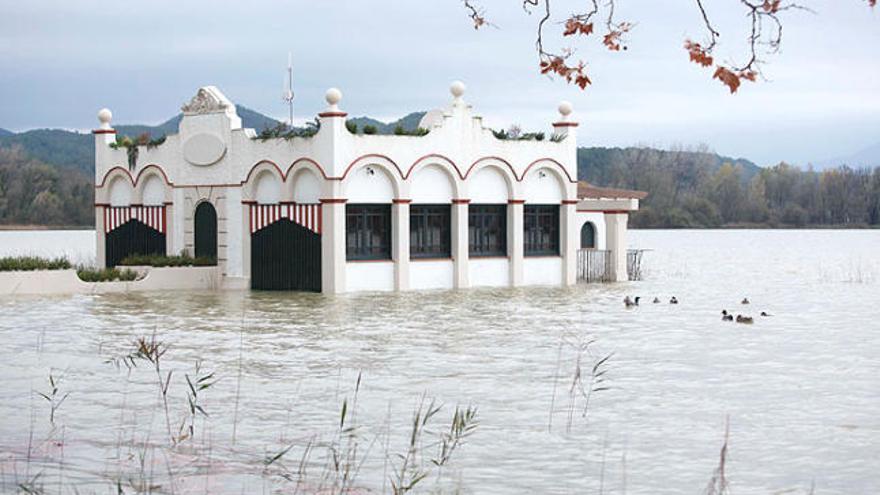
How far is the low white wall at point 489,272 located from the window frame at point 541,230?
1030 millimetres

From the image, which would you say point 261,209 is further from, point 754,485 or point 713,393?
point 754,485

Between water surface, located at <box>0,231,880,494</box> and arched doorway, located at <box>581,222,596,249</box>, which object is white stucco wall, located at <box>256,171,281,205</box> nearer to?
water surface, located at <box>0,231,880,494</box>

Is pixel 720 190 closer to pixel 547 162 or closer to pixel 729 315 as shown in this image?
pixel 547 162

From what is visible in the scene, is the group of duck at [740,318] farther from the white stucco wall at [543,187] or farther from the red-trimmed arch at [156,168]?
the red-trimmed arch at [156,168]

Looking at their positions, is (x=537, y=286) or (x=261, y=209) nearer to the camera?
(x=261, y=209)

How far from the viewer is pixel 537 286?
3862cm

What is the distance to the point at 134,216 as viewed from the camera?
40.2 metres

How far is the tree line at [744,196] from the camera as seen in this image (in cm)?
12012

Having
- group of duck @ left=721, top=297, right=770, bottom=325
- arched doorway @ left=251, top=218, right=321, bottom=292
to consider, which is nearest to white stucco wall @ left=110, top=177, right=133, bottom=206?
arched doorway @ left=251, top=218, right=321, bottom=292

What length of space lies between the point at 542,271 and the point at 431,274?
4.16 metres

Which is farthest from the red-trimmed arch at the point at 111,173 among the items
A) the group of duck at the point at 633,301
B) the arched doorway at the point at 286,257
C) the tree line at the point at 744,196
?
the tree line at the point at 744,196

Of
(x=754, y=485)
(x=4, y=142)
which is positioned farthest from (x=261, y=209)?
(x=4, y=142)

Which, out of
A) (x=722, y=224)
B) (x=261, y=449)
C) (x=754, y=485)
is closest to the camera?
(x=754, y=485)

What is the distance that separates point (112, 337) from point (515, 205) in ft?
53.8
